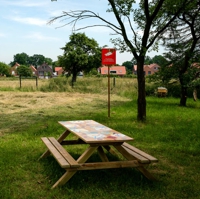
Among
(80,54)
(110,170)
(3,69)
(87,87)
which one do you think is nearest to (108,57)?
(110,170)

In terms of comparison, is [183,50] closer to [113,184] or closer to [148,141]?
[148,141]

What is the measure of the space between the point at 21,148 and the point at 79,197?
260 centimetres

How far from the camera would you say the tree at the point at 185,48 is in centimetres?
1344

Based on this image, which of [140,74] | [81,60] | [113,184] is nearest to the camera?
[113,184]

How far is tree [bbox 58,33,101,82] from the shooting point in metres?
25.1

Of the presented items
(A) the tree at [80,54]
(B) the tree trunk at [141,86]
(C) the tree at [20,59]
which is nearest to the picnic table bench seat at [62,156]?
(B) the tree trunk at [141,86]

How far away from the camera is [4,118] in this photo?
961 centimetres

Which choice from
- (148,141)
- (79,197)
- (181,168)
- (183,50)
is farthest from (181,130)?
(183,50)

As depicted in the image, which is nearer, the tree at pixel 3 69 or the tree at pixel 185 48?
the tree at pixel 185 48

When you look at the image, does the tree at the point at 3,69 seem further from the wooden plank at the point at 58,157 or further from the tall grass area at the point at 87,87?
the wooden plank at the point at 58,157

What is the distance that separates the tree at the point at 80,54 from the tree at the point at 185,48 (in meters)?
10.5

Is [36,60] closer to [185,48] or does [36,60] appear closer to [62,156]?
[185,48]

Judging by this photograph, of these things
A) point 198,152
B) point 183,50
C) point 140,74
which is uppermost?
point 183,50

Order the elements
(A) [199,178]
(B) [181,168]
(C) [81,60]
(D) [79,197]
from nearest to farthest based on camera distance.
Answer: (D) [79,197] < (A) [199,178] < (B) [181,168] < (C) [81,60]
